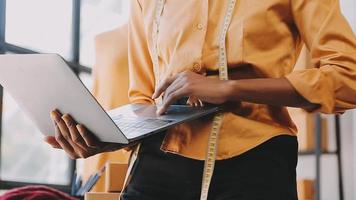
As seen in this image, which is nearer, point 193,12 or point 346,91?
point 346,91

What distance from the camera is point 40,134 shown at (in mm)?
3176

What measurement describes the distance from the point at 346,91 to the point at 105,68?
1612mm

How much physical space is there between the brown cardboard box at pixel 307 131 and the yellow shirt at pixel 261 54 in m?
2.36

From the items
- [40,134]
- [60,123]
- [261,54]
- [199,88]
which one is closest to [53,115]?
[60,123]

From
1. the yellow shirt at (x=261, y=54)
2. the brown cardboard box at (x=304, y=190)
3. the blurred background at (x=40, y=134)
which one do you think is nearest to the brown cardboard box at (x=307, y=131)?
the blurred background at (x=40, y=134)

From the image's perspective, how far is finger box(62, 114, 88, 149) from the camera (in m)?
0.94

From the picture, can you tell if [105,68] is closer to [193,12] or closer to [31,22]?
[31,22]

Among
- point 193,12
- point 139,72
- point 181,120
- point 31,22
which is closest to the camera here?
point 181,120

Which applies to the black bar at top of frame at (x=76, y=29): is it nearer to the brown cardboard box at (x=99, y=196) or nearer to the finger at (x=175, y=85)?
the brown cardboard box at (x=99, y=196)

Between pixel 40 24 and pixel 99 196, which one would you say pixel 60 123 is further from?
pixel 40 24

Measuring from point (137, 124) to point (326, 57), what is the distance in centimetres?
35

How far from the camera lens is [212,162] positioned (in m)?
0.92

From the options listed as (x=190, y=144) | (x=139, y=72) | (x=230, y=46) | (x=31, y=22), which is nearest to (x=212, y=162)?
(x=190, y=144)

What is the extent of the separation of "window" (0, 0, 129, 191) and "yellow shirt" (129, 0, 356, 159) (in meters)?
1.95
